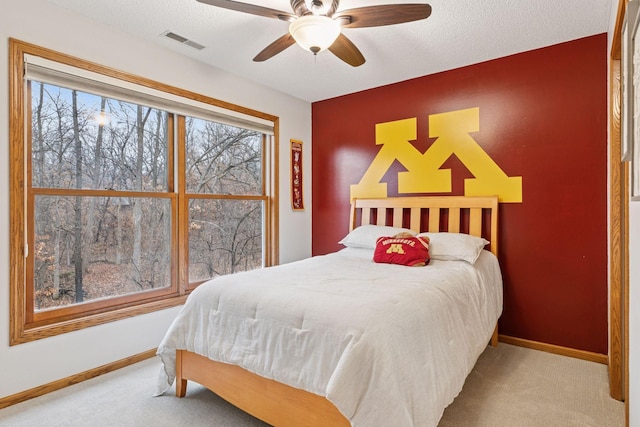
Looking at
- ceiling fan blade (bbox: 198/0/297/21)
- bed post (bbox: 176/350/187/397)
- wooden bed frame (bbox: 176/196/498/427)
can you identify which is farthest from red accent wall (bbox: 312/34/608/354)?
bed post (bbox: 176/350/187/397)

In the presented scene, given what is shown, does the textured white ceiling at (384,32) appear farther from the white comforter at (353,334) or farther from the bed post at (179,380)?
the bed post at (179,380)

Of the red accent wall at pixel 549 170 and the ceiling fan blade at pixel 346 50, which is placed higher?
the ceiling fan blade at pixel 346 50

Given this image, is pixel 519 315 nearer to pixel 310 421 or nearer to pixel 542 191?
pixel 542 191

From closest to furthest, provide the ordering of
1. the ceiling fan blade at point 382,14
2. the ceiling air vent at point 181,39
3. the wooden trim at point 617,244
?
1. the ceiling fan blade at point 382,14
2. the wooden trim at point 617,244
3. the ceiling air vent at point 181,39

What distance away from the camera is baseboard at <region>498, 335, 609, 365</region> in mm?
2621

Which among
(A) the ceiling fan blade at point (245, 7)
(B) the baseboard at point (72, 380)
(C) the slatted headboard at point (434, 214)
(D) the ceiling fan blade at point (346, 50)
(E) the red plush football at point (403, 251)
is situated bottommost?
(B) the baseboard at point (72, 380)

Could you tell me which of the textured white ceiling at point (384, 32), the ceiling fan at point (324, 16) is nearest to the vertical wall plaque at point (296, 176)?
the textured white ceiling at point (384, 32)

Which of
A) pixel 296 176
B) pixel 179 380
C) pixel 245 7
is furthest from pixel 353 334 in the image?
pixel 296 176

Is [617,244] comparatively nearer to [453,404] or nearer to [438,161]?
[453,404]

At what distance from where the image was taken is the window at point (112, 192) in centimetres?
220

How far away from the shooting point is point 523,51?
9.54 feet

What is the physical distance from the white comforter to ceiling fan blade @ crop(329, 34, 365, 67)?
57.6 inches

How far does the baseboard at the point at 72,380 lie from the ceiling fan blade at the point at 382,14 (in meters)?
2.71

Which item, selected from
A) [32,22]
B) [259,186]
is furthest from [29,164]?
[259,186]
